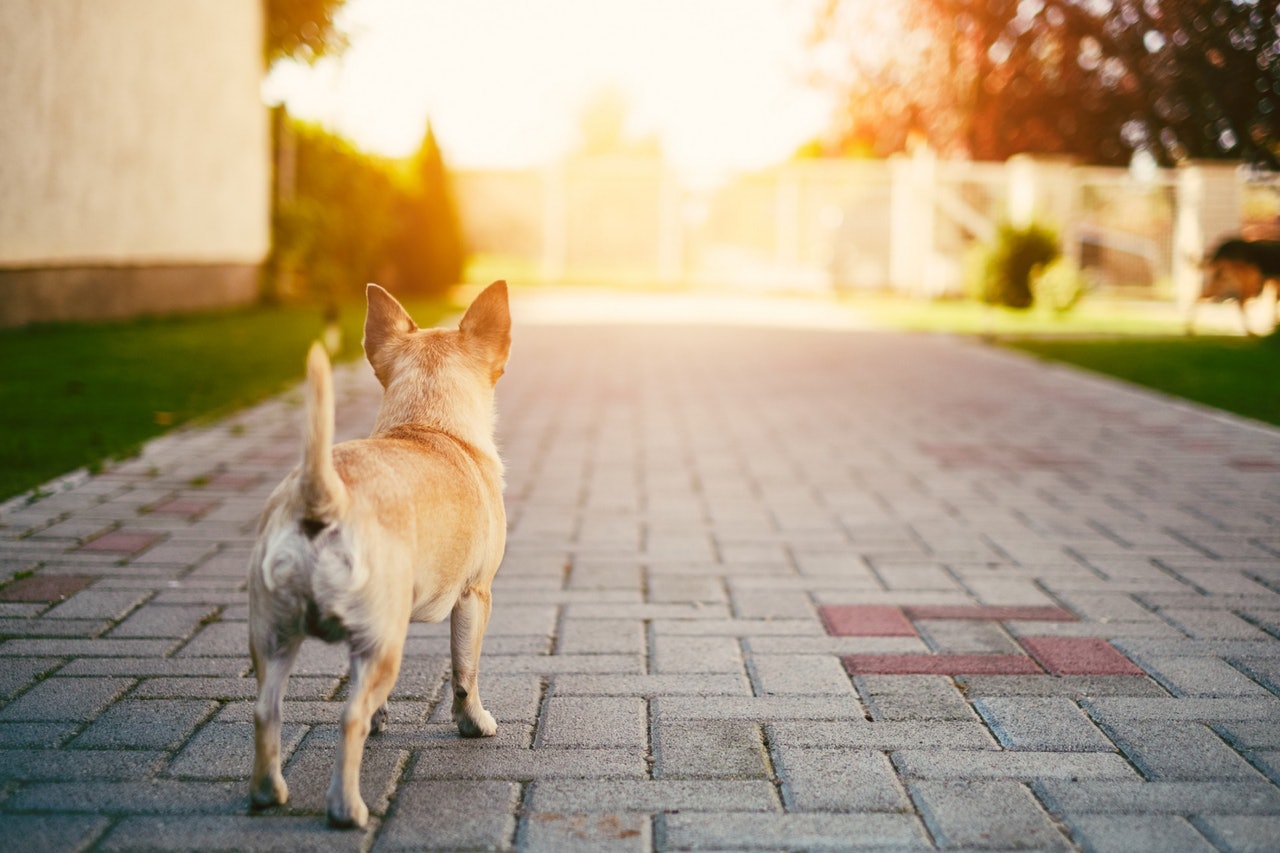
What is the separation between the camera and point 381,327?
3.13 meters

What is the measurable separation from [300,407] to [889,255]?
19040 millimetres

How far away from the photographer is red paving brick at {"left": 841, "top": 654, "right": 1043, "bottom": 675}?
338cm

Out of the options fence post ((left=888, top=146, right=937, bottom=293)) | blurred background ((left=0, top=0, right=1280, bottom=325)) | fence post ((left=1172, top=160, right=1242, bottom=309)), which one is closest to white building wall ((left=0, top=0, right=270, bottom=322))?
blurred background ((left=0, top=0, right=1280, bottom=325))

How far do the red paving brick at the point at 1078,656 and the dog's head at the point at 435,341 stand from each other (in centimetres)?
196

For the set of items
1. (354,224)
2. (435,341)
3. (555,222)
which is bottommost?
(435,341)

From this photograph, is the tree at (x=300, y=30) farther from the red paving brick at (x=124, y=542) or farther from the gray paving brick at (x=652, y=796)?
the gray paving brick at (x=652, y=796)

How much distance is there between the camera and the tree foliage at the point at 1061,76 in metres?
7.79

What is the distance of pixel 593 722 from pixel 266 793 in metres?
0.88

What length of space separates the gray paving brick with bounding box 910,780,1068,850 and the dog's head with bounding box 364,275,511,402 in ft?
5.35

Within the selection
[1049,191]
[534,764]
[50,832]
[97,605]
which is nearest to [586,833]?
[534,764]

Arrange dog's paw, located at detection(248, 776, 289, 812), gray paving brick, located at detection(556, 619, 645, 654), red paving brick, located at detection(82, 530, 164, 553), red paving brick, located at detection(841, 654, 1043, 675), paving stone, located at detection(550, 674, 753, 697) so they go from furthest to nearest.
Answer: red paving brick, located at detection(82, 530, 164, 553), gray paving brick, located at detection(556, 619, 645, 654), red paving brick, located at detection(841, 654, 1043, 675), paving stone, located at detection(550, 674, 753, 697), dog's paw, located at detection(248, 776, 289, 812)

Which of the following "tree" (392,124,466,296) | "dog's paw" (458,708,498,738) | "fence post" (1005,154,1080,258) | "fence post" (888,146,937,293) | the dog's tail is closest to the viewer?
the dog's tail

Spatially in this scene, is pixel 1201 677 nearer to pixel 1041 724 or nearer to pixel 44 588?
pixel 1041 724

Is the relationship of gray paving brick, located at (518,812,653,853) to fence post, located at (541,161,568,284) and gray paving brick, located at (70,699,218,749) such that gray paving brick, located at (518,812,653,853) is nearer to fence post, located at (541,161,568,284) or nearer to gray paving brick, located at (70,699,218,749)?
gray paving brick, located at (70,699,218,749)
